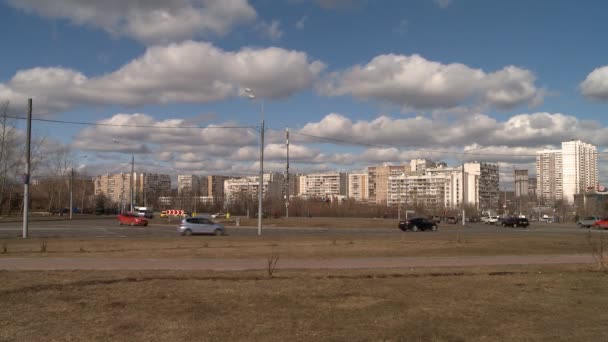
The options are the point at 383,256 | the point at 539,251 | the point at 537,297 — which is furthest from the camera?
the point at 539,251

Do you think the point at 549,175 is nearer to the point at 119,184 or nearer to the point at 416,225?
the point at 416,225

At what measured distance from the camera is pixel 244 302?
9.36 meters

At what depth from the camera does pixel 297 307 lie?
8.97 m

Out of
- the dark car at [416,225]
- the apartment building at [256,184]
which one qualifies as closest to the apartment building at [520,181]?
the apartment building at [256,184]

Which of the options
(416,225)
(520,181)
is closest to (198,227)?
(416,225)

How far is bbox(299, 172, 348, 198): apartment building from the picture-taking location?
181m

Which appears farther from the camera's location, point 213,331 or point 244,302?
point 244,302

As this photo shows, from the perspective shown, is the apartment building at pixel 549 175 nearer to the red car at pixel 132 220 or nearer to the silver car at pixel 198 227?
the red car at pixel 132 220

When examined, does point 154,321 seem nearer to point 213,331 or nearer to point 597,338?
point 213,331

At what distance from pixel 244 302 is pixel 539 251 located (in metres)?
18.1

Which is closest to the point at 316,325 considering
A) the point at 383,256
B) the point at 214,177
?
the point at 383,256

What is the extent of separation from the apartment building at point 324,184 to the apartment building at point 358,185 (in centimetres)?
491

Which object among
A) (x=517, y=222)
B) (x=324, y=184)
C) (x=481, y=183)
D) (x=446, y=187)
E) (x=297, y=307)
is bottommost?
(x=517, y=222)

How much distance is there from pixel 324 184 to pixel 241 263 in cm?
16826
